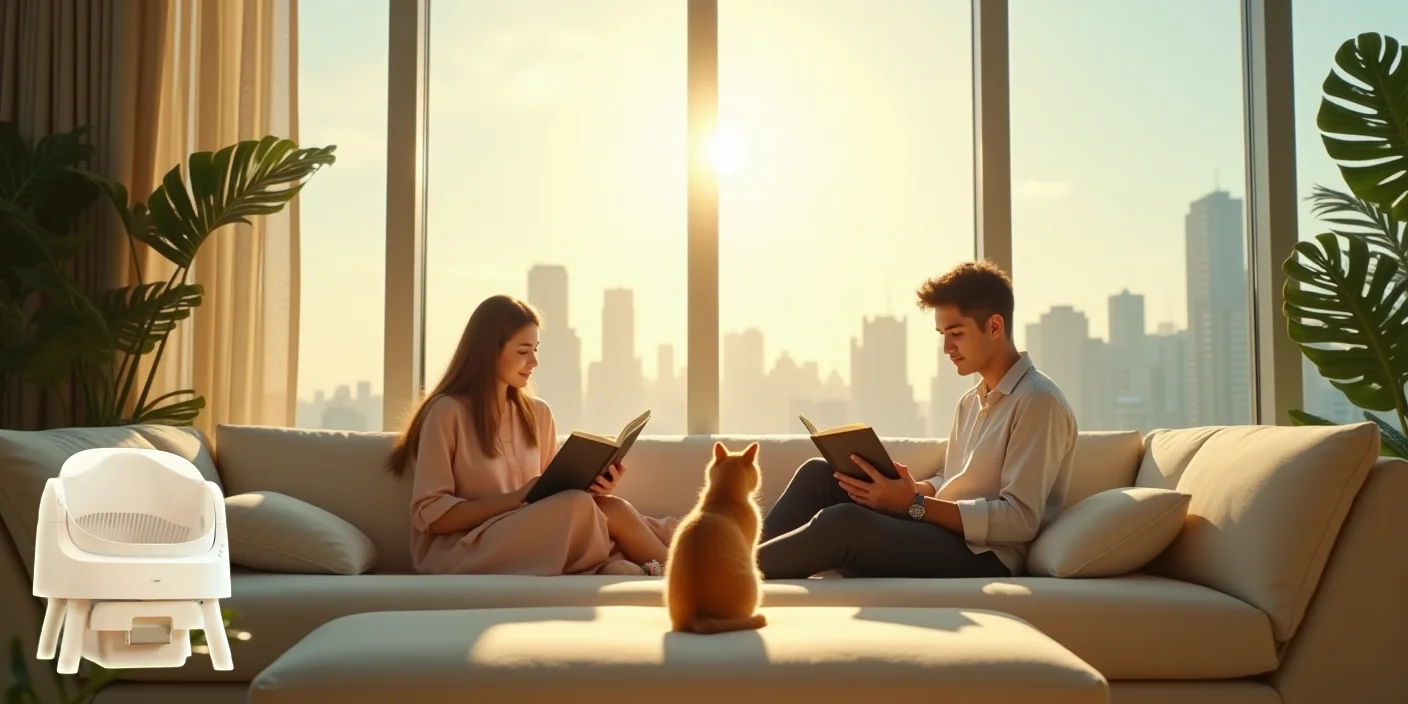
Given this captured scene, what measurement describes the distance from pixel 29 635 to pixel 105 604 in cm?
178

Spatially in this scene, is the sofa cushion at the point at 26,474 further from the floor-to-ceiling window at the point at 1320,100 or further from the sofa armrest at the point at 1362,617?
the floor-to-ceiling window at the point at 1320,100

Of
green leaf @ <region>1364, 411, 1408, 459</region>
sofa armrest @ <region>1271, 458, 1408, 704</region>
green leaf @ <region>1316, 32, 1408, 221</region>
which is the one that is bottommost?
sofa armrest @ <region>1271, 458, 1408, 704</region>

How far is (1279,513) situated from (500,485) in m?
1.91

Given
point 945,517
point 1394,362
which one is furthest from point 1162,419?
point 945,517

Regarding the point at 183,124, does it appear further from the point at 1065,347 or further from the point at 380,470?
the point at 1065,347

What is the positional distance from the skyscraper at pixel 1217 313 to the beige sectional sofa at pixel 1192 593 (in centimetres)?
144

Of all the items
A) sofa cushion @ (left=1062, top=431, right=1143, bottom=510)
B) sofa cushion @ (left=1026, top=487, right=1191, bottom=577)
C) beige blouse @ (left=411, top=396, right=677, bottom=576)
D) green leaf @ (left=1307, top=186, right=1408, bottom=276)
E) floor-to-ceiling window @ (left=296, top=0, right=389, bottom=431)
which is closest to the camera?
sofa cushion @ (left=1026, top=487, right=1191, bottom=577)

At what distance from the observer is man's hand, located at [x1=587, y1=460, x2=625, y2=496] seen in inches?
123

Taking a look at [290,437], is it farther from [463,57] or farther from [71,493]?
[71,493]

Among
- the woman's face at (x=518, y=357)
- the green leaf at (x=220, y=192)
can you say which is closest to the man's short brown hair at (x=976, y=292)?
the woman's face at (x=518, y=357)

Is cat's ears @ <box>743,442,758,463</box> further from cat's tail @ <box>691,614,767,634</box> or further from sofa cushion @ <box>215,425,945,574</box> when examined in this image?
sofa cushion @ <box>215,425,945,574</box>

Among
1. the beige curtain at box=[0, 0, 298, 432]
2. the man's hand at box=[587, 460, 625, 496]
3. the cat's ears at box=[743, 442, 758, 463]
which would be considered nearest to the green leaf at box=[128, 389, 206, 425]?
the beige curtain at box=[0, 0, 298, 432]

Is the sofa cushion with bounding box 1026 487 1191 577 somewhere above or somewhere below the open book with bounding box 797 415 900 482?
below

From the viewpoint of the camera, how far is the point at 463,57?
4211mm
